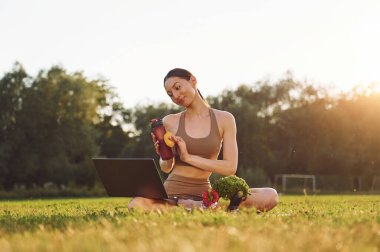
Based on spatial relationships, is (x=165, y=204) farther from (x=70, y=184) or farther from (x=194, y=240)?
(x=70, y=184)

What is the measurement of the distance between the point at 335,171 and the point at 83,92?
22.3m

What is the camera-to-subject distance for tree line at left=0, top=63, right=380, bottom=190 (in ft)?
160

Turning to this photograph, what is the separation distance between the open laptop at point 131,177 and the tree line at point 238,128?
39.7 meters

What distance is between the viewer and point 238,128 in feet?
171

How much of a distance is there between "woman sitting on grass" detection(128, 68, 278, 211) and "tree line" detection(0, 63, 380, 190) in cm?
3909

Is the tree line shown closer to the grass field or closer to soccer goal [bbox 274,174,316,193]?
soccer goal [bbox 274,174,316,193]

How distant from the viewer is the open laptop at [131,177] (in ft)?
23.6

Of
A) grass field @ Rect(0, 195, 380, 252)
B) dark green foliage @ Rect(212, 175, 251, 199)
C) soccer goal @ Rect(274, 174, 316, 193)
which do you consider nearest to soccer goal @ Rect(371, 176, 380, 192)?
soccer goal @ Rect(274, 174, 316, 193)

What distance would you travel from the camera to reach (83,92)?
5216 cm

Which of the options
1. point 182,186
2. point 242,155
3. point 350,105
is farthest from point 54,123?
point 182,186

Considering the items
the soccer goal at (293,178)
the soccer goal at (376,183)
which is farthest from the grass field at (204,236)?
the soccer goal at (376,183)

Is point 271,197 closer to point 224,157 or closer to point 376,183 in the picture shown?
point 224,157

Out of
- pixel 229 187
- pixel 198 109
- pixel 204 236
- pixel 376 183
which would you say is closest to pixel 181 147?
pixel 229 187

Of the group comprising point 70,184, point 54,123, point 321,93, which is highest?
point 321,93
